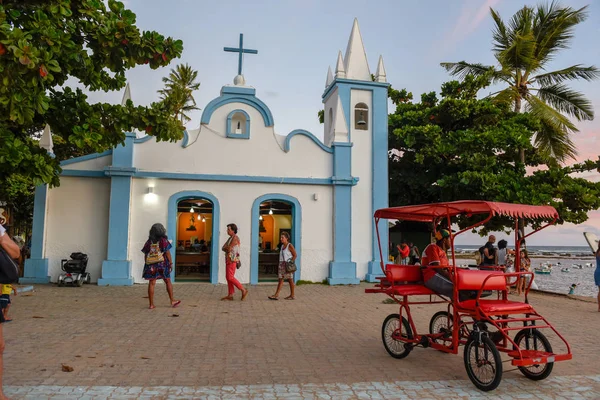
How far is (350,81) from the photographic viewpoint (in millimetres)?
15953

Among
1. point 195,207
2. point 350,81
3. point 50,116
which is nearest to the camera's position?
point 50,116

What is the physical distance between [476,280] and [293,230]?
30.6ft

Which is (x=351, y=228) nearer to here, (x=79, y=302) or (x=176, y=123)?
(x=176, y=123)

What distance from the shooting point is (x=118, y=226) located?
13172mm

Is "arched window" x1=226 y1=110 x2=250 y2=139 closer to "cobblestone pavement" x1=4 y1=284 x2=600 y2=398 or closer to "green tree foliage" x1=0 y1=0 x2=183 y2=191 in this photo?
"green tree foliage" x1=0 y1=0 x2=183 y2=191

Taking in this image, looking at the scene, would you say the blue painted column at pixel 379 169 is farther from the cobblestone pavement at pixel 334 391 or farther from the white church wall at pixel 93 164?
the cobblestone pavement at pixel 334 391

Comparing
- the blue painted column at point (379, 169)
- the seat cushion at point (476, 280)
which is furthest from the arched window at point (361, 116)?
the seat cushion at point (476, 280)

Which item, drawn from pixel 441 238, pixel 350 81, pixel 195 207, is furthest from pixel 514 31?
pixel 441 238

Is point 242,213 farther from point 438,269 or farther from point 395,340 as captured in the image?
point 438,269

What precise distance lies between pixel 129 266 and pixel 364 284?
699 centimetres

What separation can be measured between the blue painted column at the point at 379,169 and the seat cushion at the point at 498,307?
31.4 ft

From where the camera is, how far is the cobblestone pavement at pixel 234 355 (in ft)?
15.8

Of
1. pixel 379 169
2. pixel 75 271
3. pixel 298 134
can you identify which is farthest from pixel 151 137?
pixel 379 169

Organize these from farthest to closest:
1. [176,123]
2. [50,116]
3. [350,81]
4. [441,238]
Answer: [350,81]
[176,123]
[50,116]
[441,238]
